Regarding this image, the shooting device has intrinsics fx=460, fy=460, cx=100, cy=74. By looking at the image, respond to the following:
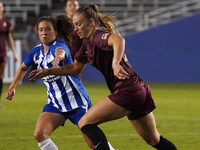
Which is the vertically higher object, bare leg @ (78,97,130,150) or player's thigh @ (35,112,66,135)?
bare leg @ (78,97,130,150)

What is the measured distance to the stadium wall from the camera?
16.3 m

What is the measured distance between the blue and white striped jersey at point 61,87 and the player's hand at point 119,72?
1.07m

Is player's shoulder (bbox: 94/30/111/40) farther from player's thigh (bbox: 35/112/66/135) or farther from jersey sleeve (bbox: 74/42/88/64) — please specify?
player's thigh (bbox: 35/112/66/135)

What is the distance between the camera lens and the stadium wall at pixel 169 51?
1634 centimetres

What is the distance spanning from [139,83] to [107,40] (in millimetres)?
502

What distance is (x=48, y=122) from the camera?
460 centimetres

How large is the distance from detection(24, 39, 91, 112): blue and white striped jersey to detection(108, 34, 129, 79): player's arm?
36.8 inches

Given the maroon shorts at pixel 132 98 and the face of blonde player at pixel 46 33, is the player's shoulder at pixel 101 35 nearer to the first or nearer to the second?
the maroon shorts at pixel 132 98

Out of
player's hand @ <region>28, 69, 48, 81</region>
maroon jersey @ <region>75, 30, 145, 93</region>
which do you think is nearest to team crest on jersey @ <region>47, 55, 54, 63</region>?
player's hand @ <region>28, 69, 48, 81</region>

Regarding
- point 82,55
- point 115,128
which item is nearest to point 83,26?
point 82,55

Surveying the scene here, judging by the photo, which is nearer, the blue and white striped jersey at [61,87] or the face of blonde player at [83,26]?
the face of blonde player at [83,26]

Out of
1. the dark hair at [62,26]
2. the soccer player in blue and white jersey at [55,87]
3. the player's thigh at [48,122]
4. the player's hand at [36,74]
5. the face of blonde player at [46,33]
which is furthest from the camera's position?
the dark hair at [62,26]

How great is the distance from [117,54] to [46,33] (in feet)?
4.18

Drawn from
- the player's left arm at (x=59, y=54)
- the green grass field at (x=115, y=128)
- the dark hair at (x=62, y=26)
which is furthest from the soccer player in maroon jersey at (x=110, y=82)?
the green grass field at (x=115, y=128)
